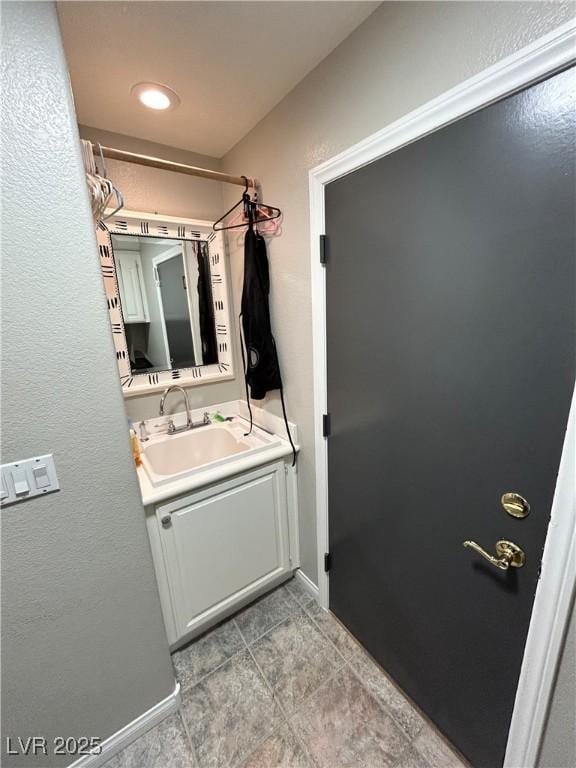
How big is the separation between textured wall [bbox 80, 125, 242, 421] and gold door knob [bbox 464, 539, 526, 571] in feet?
5.32

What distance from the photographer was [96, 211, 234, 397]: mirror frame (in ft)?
5.16

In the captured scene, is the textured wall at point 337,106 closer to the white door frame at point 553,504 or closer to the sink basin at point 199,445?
the white door frame at point 553,504

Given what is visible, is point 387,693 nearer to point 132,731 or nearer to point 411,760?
point 411,760

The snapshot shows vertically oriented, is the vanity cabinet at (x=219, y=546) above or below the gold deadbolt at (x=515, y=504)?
below

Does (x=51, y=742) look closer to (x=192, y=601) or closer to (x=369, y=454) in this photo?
(x=192, y=601)

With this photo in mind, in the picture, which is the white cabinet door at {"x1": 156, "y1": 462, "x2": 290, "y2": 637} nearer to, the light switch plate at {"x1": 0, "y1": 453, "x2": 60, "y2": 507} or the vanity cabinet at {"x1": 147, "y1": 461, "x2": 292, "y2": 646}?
the vanity cabinet at {"x1": 147, "y1": 461, "x2": 292, "y2": 646}

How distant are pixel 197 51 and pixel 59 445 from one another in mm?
1387

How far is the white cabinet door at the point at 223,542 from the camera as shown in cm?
135

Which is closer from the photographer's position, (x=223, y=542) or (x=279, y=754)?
(x=279, y=754)

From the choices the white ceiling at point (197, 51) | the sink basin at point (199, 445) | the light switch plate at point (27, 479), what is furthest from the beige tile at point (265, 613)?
the white ceiling at point (197, 51)

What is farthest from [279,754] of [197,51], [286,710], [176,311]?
[197,51]

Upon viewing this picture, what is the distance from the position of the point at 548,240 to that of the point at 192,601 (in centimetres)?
183

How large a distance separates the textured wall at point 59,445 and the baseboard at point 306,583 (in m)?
0.86

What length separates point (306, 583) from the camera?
1.75 m
